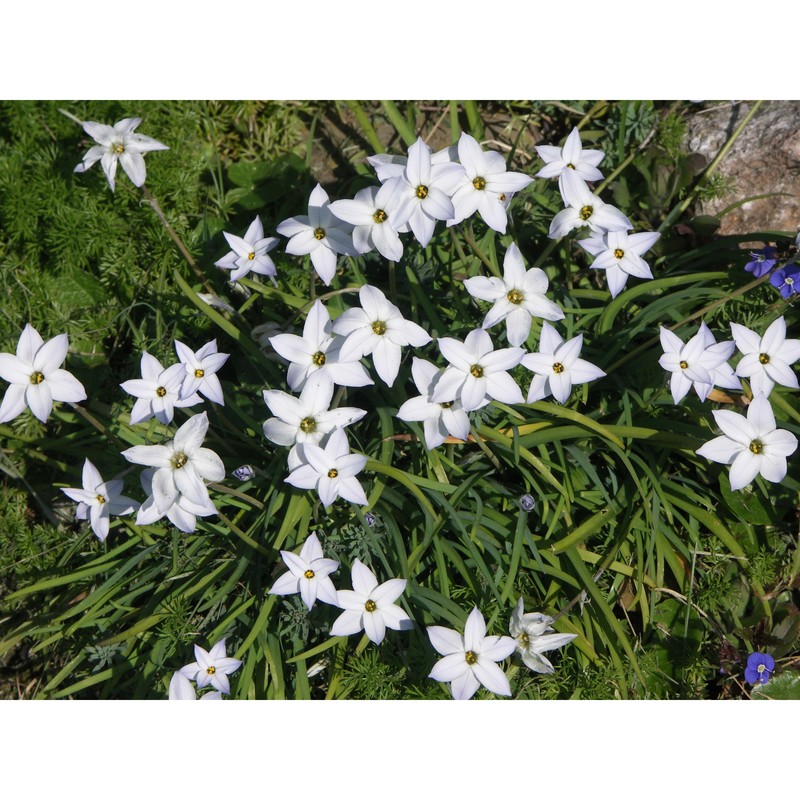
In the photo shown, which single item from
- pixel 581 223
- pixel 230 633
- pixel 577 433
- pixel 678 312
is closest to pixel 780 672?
pixel 577 433

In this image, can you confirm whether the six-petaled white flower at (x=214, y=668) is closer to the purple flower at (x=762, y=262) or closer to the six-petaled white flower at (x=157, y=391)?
the six-petaled white flower at (x=157, y=391)

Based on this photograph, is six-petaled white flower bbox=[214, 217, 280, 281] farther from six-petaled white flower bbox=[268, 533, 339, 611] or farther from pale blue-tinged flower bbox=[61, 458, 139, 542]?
six-petaled white flower bbox=[268, 533, 339, 611]

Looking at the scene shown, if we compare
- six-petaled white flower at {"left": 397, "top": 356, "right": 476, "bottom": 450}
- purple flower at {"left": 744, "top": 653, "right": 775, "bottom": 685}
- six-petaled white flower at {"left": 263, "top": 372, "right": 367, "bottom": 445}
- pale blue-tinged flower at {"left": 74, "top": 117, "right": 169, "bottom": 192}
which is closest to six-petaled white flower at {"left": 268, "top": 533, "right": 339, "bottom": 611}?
six-petaled white flower at {"left": 263, "top": 372, "right": 367, "bottom": 445}

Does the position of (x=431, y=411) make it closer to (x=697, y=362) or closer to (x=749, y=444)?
(x=697, y=362)

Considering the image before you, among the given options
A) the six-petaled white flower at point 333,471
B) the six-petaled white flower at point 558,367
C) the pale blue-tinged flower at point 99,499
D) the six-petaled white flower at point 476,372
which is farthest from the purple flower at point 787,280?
the pale blue-tinged flower at point 99,499

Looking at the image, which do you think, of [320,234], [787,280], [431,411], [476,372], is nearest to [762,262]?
[787,280]

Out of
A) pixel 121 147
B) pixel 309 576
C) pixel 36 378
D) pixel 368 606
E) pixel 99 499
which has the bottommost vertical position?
pixel 368 606
